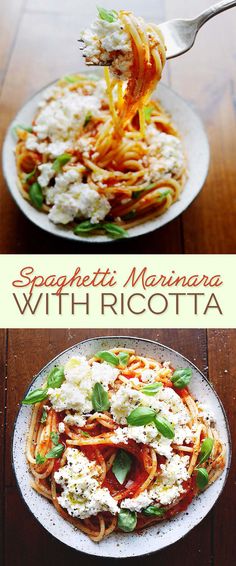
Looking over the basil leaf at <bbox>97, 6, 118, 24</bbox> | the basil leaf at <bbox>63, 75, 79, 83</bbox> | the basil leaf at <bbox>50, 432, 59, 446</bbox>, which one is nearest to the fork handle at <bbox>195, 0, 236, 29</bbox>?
the basil leaf at <bbox>97, 6, 118, 24</bbox>

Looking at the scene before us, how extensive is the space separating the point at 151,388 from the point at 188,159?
61 cm

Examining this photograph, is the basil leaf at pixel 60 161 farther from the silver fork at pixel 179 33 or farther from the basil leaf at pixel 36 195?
the silver fork at pixel 179 33

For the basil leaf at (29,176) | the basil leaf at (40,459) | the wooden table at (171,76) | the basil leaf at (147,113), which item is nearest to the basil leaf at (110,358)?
the basil leaf at (40,459)

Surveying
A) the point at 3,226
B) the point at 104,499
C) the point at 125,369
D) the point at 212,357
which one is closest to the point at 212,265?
the point at 212,357

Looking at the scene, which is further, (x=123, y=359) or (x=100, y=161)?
(x=100, y=161)

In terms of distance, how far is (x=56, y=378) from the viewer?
1658 millimetres

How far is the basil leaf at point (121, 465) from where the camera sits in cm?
160

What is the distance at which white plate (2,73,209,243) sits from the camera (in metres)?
1.80

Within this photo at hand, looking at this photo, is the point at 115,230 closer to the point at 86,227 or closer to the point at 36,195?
the point at 86,227

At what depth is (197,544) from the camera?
67.7 inches

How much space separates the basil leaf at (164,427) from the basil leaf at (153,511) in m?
0.14

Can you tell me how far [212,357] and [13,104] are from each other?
2.84ft

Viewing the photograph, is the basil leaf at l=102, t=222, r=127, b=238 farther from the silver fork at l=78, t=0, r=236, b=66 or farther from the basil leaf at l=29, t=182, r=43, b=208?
the silver fork at l=78, t=0, r=236, b=66

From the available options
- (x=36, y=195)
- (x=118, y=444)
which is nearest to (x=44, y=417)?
(x=118, y=444)
